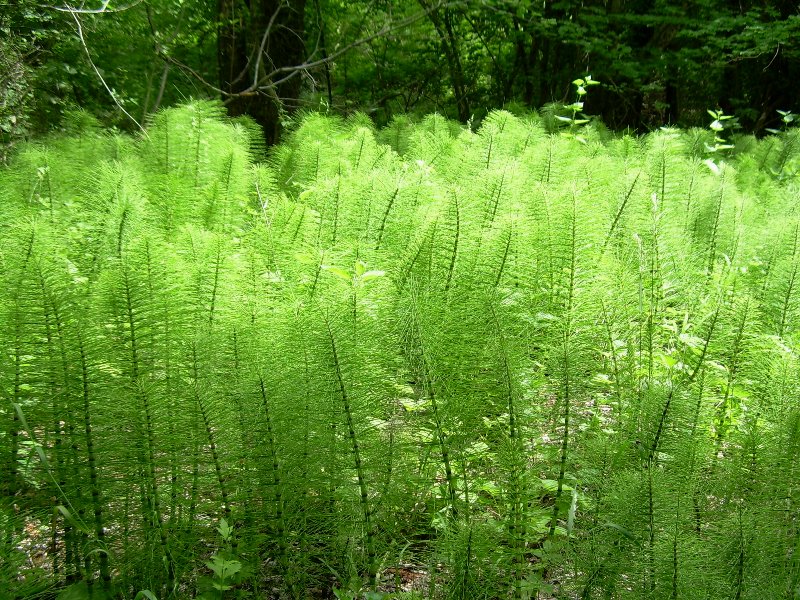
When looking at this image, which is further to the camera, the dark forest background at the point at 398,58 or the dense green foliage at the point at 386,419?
the dark forest background at the point at 398,58

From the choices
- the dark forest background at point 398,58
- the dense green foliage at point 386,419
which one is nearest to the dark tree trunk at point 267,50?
the dark forest background at point 398,58

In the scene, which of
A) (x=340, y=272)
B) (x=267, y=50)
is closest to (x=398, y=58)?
(x=267, y=50)

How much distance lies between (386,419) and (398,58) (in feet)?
29.1

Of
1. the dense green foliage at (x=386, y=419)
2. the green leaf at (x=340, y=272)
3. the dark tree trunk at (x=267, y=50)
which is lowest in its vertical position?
the dense green foliage at (x=386, y=419)

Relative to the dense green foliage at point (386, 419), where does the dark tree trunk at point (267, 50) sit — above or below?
above

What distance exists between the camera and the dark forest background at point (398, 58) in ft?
16.4

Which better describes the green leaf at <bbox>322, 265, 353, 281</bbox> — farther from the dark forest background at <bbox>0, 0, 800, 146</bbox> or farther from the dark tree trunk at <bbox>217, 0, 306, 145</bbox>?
the dark tree trunk at <bbox>217, 0, 306, 145</bbox>

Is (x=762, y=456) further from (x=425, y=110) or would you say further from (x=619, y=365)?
(x=425, y=110)

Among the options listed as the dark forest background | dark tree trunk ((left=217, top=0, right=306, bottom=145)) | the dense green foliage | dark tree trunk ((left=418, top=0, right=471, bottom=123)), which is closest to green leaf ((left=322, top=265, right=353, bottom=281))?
the dense green foliage

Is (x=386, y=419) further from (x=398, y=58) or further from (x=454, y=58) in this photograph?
(x=398, y=58)

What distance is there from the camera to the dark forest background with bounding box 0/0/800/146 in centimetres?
499

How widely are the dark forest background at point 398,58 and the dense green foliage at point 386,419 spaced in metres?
2.27

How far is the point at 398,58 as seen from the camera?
996 centimetres

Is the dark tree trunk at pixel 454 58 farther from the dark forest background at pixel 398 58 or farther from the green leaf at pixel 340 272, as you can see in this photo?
the green leaf at pixel 340 272
